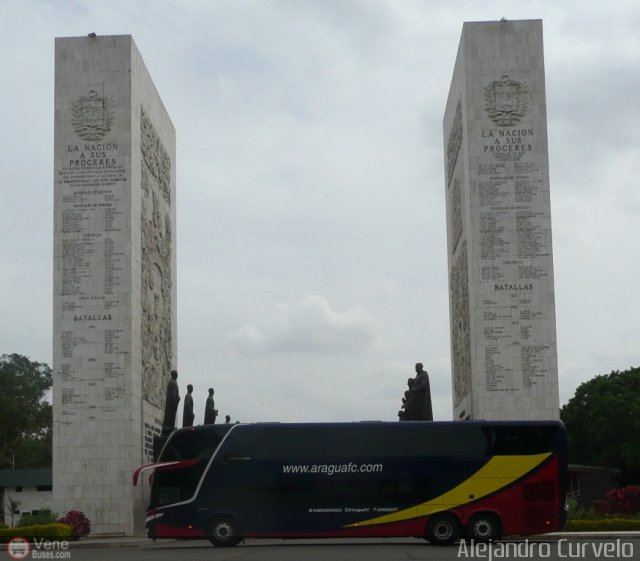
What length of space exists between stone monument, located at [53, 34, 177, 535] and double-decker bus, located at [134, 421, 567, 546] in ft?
36.8

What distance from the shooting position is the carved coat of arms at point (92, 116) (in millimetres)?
39562

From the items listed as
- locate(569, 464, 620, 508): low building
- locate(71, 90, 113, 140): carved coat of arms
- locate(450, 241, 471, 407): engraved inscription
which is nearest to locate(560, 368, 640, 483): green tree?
locate(569, 464, 620, 508): low building

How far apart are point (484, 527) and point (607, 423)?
3404 cm

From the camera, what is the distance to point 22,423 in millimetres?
76500

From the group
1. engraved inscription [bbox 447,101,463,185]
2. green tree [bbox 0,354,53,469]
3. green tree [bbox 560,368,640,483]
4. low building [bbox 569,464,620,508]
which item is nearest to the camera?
engraved inscription [bbox 447,101,463,185]

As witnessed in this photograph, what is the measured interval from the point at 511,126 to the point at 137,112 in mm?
12096

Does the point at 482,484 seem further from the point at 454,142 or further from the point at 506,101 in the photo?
the point at 454,142

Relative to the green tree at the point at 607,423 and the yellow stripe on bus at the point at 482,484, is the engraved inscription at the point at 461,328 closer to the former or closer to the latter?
the yellow stripe on bus at the point at 482,484

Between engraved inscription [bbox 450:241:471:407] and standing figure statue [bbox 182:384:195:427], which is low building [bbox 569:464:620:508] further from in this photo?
standing figure statue [bbox 182:384:195:427]

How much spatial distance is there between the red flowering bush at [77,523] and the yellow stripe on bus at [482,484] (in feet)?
35.2

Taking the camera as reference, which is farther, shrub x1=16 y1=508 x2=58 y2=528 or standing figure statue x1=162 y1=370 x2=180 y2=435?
standing figure statue x1=162 y1=370 x2=180 y2=435

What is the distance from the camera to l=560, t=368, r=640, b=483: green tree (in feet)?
192

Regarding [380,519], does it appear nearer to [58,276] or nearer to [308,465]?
[308,465]

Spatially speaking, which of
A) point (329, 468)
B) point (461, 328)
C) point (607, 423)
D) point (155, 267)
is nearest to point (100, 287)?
point (155, 267)
